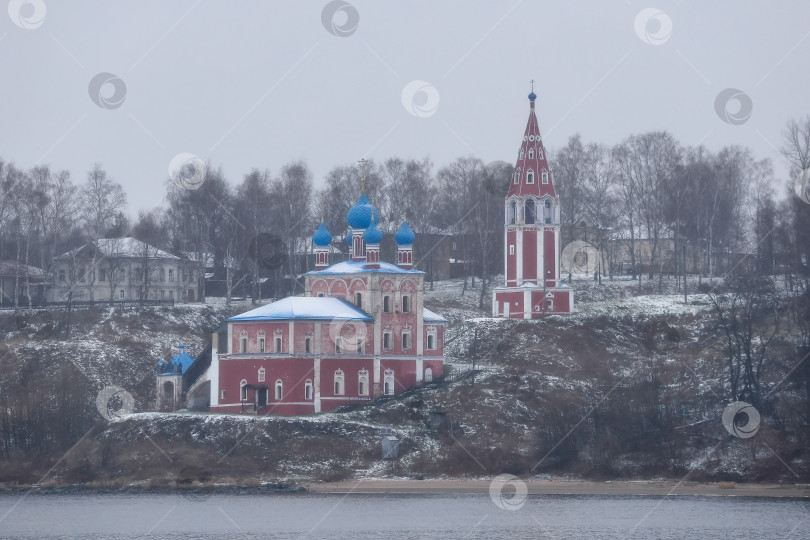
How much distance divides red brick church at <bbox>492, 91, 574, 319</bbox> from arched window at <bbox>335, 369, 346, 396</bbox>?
50.0 feet

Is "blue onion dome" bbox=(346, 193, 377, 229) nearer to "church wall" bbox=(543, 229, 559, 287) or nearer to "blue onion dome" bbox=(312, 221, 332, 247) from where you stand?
"blue onion dome" bbox=(312, 221, 332, 247)

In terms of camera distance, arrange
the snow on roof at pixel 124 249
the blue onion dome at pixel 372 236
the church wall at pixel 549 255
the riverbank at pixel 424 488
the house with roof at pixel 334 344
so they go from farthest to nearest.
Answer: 1. the snow on roof at pixel 124 249
2. the church wall at pixel 549 255
3. the blue onion dome at pixel 372 236
4. the house with roof at pixel 334 344
5. the riverbank at pixel 424 488

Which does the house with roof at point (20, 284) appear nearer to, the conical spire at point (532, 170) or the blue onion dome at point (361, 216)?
the blue onion dome at point (361, 216)

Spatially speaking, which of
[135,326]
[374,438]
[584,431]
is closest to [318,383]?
[374,438]

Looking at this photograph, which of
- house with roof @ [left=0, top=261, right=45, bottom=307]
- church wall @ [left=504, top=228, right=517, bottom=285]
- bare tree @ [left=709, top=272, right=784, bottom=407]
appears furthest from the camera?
house with roof @ [left=0, top=261, right=45, bottom=307]

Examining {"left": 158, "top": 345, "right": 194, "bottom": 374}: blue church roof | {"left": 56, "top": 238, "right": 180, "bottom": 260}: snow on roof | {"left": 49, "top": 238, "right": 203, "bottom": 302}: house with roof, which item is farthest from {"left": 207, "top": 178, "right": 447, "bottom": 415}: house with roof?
{"left": 56, "top": 238, "right": 180, "bottom": 260}: snow on roof

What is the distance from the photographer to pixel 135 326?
87688 millimetres

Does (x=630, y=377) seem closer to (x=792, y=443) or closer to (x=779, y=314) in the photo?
(x=779, y=314)

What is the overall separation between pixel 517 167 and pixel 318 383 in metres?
19.6

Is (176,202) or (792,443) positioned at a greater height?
(176,202)

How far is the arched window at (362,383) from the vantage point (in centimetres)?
7462

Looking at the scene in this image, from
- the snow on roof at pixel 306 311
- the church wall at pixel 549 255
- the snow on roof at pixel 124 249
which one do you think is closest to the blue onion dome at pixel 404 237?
the snow on roof at pixel 306 311

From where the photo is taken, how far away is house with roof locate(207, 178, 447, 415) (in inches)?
2876

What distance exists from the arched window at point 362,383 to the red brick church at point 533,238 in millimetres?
14214
